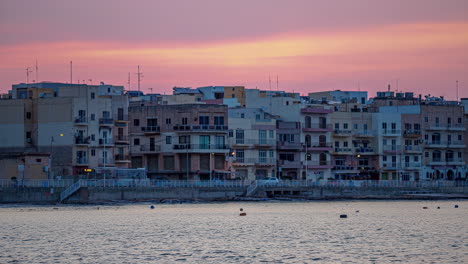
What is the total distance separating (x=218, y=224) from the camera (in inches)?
2987

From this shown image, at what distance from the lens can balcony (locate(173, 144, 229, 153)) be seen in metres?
115

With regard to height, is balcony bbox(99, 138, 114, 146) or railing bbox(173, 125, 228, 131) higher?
railing bbox(173, 125, 228, 131)

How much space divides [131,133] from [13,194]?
1086 inches

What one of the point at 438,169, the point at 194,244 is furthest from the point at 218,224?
the point at 438,169

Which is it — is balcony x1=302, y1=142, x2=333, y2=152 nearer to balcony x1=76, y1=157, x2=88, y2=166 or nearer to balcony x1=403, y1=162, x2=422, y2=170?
balcony x1=403, y1=162, x2=422, y2=170

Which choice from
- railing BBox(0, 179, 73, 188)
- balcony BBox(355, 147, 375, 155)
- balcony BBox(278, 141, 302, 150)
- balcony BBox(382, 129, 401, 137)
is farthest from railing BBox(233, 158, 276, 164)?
railing BBox(0, 179, 73, 188)

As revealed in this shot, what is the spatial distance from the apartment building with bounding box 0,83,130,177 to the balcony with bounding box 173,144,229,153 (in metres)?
6.49

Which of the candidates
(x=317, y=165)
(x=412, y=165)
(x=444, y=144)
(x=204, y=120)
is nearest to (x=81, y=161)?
(x=204, y=120)

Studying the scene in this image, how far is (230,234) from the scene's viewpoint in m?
67.5

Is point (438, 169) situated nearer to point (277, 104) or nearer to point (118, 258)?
point (277, 104)

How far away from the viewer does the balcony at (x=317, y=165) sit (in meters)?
127

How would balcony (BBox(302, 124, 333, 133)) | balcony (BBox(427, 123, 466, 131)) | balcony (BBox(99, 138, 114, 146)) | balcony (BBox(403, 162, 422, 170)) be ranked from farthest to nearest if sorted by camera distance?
balcony (BBox(427, 123, 466, 131)) < balcony (BBox(403, 162, 422, 170)) < balcony (BBox(302, 124, 333, 133)) < balcony (BBox(99, 138, 114, 146))

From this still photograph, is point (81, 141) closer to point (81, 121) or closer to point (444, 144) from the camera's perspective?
point (81, 121)

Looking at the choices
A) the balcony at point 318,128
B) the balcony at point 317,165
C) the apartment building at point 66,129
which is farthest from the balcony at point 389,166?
the apartment building at point 66,129
